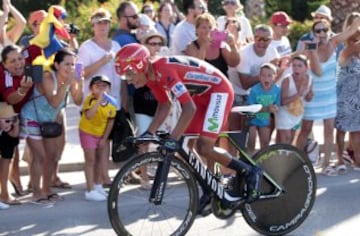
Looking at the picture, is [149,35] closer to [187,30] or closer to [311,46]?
[187,30]

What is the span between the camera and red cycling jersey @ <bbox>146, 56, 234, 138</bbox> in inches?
241

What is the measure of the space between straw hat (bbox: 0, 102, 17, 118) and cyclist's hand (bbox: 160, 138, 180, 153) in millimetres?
2356

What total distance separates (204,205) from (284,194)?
31.5 inches

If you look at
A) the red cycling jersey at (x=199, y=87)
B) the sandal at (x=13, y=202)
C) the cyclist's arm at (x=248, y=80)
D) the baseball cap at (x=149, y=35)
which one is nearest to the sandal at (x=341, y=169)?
the cyclist's arm at (x=248, y=80)

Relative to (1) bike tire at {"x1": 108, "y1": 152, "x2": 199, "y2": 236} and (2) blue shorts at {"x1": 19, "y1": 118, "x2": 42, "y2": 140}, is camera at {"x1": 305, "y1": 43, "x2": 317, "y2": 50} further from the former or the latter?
(1) bike tire at {"x1": 108, "y1": 152, "x2": 199, "y2": 236}

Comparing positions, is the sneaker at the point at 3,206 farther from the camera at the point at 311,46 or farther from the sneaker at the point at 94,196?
the camera at the point at 311,46

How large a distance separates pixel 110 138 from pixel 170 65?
9.11 ft

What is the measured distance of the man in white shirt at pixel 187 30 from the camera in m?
9.34

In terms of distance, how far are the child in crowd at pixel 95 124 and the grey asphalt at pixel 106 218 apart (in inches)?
8.3

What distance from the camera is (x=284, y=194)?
6.79 m

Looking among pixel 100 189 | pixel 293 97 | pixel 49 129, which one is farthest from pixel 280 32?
pixel 49 129

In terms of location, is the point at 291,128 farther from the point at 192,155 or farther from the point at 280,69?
the point at 192,155

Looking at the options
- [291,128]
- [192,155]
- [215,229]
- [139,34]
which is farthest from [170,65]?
[291,128]

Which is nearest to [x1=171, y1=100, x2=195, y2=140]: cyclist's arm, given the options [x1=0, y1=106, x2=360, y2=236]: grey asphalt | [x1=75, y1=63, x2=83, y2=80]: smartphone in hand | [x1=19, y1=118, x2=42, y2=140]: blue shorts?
[x1=0, y1=106, x2=360, y2=236]: grey asphalt
